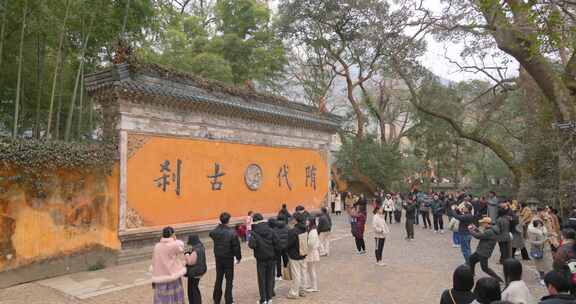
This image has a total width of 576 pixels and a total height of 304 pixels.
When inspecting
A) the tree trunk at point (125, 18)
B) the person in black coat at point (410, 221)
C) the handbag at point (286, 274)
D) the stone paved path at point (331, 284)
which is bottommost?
the stone paved path at point (331, 284)

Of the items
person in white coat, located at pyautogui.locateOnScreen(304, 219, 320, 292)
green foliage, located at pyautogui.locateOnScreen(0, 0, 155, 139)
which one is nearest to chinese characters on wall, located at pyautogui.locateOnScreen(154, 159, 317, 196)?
green foliage, located at pyautogui.locateOnScreen(0, 0, 155, 139)

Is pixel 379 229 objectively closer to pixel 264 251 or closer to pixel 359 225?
pixel 359 225

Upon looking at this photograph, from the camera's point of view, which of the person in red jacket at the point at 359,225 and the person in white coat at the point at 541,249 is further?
the person in red jacket at the point at 359,225

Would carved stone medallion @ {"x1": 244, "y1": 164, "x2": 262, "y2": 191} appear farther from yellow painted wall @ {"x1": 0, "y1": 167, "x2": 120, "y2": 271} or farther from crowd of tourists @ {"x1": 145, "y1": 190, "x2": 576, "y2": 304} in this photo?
yellow painted wall @ {"x1": 0, "y1": 167, "x2": 120, "y2": 271}

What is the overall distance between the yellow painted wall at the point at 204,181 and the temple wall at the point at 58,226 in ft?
2.18

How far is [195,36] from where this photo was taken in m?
20.5

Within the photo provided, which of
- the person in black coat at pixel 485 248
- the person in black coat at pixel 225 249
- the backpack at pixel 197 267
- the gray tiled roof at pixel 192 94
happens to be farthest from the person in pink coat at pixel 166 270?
the gray tiled roof at pixel 192 94

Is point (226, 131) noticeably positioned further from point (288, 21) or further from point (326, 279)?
point (288, 21)

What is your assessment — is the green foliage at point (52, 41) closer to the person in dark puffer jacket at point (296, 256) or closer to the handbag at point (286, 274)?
the person in dark puffer jacket at point (296, 256)

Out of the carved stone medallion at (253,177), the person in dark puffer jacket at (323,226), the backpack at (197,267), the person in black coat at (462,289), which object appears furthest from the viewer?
the carved stone medallion at (253,177)

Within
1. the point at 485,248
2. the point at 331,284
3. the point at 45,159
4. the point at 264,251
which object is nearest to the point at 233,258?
the point at 264,251

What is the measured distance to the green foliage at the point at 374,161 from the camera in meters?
24.4

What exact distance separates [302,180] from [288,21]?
36.0 feet

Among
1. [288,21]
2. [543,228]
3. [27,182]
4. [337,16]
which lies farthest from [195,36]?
[543,228]
